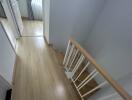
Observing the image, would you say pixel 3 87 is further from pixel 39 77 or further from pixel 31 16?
pixel 31 16

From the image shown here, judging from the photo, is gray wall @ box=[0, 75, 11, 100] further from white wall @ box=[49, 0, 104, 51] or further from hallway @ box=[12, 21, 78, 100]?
white wall @ box=[49, 0, 104, 51]

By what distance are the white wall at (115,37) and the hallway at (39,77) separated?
1.06m

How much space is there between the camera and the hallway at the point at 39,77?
182 centimetres

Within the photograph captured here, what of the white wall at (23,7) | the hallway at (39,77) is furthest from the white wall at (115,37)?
the white wall at (23,7)

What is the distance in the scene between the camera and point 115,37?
7.52 ft

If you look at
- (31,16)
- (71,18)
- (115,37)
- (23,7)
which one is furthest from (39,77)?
(23,7)

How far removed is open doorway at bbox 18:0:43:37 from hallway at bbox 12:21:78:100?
2.87 feet

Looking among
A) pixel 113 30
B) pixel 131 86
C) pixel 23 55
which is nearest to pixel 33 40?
pixel 23 55

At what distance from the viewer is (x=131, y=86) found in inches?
68.4

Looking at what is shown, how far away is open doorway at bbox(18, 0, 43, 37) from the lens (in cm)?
353

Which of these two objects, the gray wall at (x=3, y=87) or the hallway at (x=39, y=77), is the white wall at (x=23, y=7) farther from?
the gray wall at (x=3, y=87)

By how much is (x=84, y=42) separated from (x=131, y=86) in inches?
77.8

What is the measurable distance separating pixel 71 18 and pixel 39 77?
59.4 inches

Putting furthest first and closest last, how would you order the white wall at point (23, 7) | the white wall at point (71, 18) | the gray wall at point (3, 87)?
1. the white wall at point (23, 7)
2. the white wall at point (71, 18)
3. the gray wall at point (3, 87)
